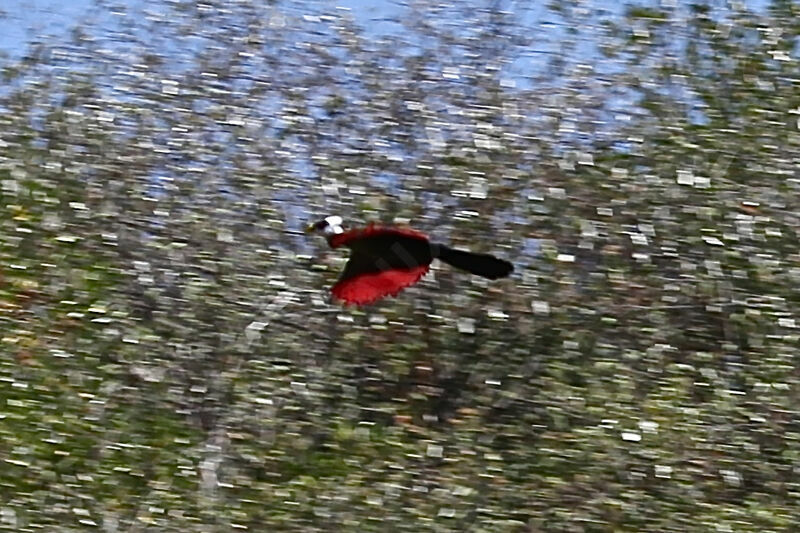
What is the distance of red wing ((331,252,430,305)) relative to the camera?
4719 mm

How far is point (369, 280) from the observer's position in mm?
4773

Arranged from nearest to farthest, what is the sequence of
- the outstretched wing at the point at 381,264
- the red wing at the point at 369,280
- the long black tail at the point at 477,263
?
1. the outstretched wing at the point at 381,264
2. the red wing at the point at 369,280
3. the long black tail at the point at 477,263

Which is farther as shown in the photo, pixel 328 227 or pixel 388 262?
pixel 328 227

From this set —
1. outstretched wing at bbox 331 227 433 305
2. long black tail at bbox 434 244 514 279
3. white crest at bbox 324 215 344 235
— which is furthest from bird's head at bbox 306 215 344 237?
long black tail at bbox 434 244 514 279

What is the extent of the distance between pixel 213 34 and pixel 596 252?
170 centimetres

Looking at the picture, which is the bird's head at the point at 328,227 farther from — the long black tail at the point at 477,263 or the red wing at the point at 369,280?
the long black tail at the point at 477,263

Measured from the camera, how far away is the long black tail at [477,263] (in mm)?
4836

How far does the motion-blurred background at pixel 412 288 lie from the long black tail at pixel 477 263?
0.38 m

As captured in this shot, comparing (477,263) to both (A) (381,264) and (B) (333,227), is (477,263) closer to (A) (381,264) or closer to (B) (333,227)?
(A) (381,264)

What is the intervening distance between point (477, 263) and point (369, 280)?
14.2 inches

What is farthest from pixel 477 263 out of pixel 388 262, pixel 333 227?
pixel 333 227

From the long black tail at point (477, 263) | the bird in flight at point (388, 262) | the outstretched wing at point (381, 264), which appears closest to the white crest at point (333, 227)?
the bird in flight at point (388, 262)

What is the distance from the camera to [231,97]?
18.7ft

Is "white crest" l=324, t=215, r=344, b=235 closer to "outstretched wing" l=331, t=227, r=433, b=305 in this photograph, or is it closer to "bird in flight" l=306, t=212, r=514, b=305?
"bird in flight" l=306, t=212, r=514, b=305
